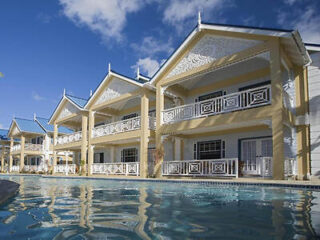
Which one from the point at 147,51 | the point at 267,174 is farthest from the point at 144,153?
the point at 147,51

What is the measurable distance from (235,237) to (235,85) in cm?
1266

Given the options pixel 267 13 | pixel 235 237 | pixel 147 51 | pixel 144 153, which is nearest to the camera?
pixel 235 237

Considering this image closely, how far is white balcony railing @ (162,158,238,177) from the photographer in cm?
1260

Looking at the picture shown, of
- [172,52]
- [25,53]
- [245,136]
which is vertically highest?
[25,53]

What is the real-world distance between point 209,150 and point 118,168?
20.0ft

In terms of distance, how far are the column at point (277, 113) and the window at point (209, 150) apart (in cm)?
481

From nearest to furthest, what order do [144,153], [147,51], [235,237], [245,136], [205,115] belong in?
[235,237] → [205,115] → [245,136] → [144,153] → [147,51]

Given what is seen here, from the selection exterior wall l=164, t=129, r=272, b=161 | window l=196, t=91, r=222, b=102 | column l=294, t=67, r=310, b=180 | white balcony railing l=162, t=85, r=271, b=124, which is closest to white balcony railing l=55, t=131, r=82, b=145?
exterior wall l=164, t=129, r=272, b=161

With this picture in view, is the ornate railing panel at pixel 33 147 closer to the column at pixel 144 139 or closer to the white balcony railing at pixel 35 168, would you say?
the white balcony railing at pixel 35 168

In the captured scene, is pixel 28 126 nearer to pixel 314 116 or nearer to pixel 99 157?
pixel 99 157

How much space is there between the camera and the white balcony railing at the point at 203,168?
12.6 metres

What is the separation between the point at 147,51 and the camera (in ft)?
107

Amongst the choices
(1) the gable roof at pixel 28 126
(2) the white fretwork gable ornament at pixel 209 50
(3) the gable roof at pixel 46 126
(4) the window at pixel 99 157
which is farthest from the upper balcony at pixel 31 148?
(2) the white fretwork gable ornament at pixel 209 50

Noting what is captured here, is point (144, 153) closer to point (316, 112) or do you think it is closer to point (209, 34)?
point (209, 34)
